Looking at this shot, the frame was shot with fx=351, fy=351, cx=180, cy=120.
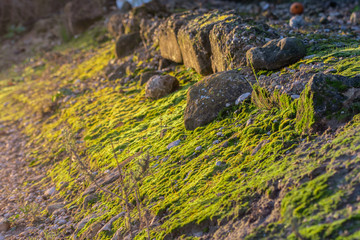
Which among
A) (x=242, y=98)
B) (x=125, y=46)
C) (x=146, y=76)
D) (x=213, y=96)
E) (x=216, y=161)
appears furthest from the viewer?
(x=125, y=46)

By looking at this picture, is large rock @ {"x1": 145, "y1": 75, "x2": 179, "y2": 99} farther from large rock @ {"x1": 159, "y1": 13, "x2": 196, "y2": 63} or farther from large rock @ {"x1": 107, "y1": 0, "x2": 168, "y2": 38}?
large rock @ {"x1": 107, "y1": 0, "x2": 168, "y2": 38}

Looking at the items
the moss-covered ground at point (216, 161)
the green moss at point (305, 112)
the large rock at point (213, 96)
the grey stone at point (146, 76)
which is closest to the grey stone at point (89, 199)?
the moss-covered ground at point (216, 161)

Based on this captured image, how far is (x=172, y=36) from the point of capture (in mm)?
5539

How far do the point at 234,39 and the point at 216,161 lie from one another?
1.73 metres

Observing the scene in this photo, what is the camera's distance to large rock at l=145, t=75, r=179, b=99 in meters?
4.92

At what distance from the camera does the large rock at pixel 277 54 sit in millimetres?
3527

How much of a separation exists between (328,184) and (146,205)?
1.50 meters

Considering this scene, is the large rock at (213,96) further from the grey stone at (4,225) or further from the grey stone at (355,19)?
the grey stone at (355,19)

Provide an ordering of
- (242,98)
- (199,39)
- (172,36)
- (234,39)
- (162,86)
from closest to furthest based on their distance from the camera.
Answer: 1. (242,98)
2. (234,39)
3. (199,39)
4. (162,86)
5. (172,36)

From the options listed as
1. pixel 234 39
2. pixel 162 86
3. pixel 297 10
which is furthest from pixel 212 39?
pixel 297 10

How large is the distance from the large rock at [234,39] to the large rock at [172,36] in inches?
42.7

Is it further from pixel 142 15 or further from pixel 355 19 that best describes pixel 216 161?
pixel 355 19

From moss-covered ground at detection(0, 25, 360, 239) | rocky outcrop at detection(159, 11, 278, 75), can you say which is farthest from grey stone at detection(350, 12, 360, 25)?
moss-covered ground at detection(0, 25, 360, 239)

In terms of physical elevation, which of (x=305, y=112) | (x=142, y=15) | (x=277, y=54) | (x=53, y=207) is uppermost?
(x=142, y=15)
